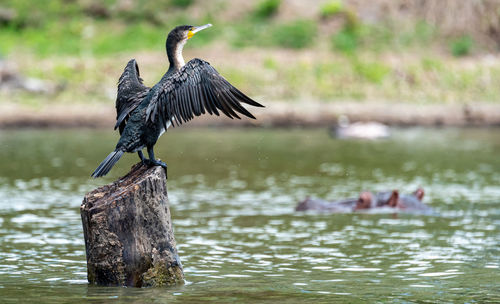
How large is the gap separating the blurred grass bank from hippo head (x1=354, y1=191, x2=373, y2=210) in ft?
51.3

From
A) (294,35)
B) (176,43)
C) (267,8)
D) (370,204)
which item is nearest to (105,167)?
(176,43)

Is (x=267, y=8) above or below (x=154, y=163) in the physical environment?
above

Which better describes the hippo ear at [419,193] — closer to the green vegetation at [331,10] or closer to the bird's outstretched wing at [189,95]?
the bird's outstretched wing at [189,95]

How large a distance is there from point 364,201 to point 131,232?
24.8 ft

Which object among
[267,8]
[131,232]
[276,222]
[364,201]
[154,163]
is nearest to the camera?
[131,232]

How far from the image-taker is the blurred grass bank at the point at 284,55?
1321 inches

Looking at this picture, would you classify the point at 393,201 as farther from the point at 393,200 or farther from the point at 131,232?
the point at 131,232

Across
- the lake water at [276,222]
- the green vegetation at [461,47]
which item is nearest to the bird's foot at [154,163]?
the lake water at [276,222]

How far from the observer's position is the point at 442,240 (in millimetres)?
14516

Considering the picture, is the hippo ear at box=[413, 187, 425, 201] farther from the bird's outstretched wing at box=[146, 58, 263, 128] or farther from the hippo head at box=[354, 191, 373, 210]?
the bird's outstretched wing at box=[146, 58, 263, 128]

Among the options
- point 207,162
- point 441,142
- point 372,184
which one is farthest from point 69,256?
point 441,142

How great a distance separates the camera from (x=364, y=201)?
17109 millimetres

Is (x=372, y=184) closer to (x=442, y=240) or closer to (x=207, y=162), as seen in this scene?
(x=207, y=162)

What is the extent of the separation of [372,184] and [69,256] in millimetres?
9266
